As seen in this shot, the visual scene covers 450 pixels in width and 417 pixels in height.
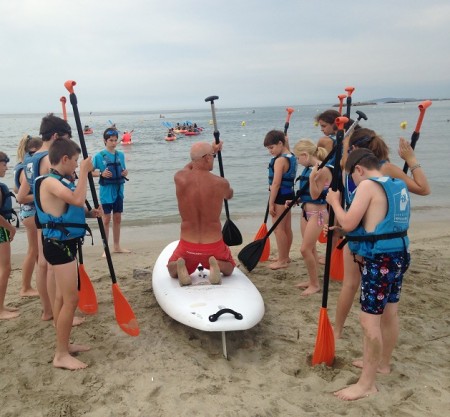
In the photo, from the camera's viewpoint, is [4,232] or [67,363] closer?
[67,363]

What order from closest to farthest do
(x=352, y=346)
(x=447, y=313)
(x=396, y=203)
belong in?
(x=396, y=203)
(x=352, y=346)
(x=447, y=313)

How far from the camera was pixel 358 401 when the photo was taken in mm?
2969

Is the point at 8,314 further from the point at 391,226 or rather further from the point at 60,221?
the point at 391,226

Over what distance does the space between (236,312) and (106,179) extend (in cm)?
389

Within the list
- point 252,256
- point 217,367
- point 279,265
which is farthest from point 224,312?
point 279,265

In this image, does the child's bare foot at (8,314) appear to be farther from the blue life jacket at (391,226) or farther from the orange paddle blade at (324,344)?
the blue life jacket at (391,226)

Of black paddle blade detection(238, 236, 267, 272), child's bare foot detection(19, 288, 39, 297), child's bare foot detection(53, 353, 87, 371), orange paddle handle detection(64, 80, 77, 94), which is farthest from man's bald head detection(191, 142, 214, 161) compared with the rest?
child's bare foot detection(19, 288, 39, 297)

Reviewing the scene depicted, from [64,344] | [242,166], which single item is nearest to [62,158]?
[64,344]

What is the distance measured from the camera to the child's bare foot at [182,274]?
4059 mm

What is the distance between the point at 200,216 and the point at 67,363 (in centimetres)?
167

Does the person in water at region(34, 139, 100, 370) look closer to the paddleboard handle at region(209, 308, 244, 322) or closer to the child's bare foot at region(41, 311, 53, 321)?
the child's bare foot at region(41, 311, 53, 321)

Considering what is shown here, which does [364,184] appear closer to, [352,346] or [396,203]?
[396,203]

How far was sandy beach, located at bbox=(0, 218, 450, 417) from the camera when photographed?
295 centimetres

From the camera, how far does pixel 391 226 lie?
2805 millimetres
